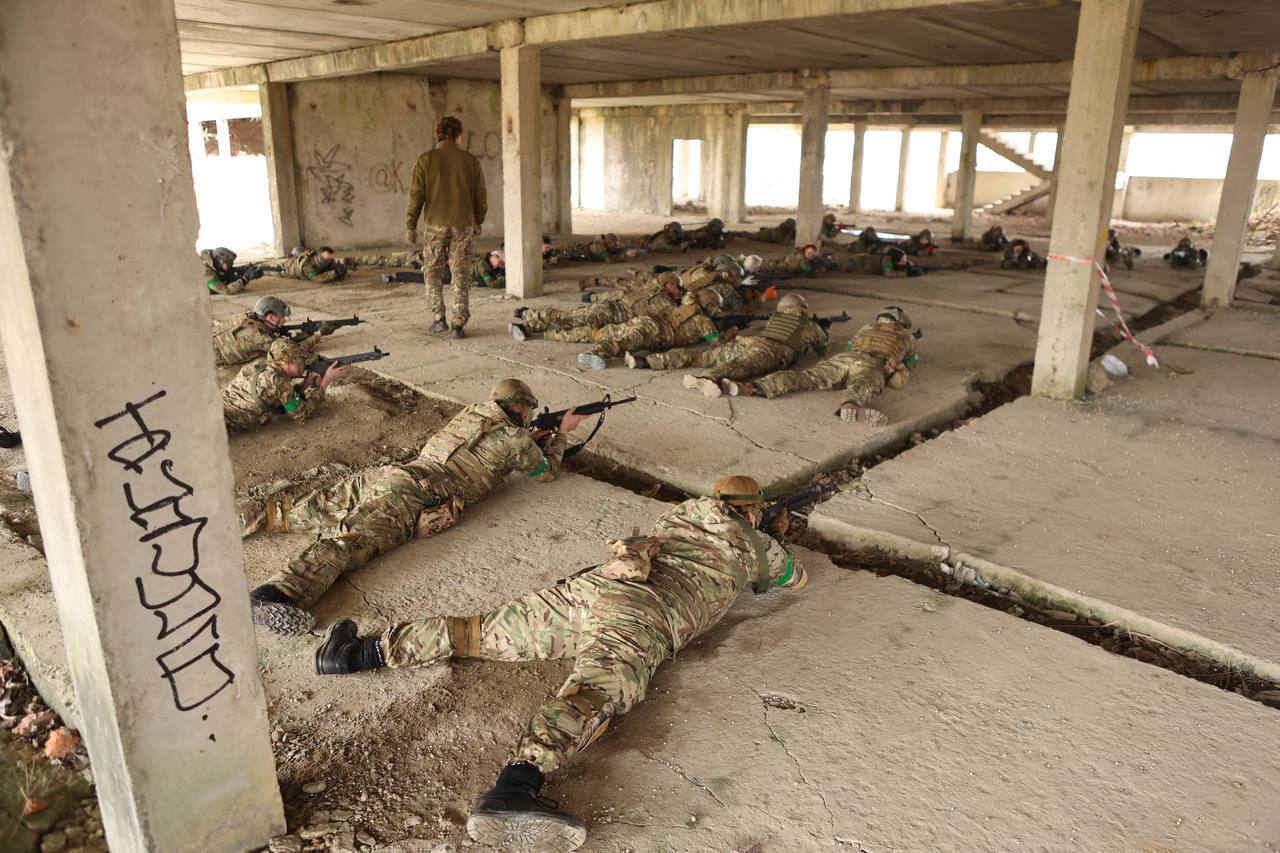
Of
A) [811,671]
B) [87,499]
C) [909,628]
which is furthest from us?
[909,628]

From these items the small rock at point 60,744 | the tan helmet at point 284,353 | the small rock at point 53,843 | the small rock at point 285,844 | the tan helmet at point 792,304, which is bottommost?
the small rock at point 53,843

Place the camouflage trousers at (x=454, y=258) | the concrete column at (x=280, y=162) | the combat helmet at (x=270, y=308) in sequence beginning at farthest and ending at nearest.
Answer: the concrete column at (x=280, y=162) → the camouflage trousers at (x=454, y=258) → the combat helmet at (x=270, y=308)

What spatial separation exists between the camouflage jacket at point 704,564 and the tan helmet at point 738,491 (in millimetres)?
34

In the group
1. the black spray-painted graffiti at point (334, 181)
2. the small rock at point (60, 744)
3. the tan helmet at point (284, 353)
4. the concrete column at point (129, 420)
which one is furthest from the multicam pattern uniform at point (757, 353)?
the black spray-painted graffiti at point (334, 181)

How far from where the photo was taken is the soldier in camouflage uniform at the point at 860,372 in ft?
20.6

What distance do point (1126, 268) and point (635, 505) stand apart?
42.1ft

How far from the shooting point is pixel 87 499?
72.6 inches

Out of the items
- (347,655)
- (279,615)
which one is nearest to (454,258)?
(279,615)

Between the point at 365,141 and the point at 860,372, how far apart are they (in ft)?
37.2

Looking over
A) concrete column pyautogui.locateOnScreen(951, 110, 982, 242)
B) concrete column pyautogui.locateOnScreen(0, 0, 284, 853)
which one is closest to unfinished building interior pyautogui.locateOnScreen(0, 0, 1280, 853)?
concrete column pyautogui.locateOnScreen(0, 0, 284, 853)

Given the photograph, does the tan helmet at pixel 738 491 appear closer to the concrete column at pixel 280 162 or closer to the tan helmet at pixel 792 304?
the tan helmet at pixel 792 304

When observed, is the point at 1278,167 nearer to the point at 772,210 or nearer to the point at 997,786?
the point at 772,210

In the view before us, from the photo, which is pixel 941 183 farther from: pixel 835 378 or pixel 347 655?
pixel 347 655

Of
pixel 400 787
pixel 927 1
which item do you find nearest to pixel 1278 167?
pixel 927 1
